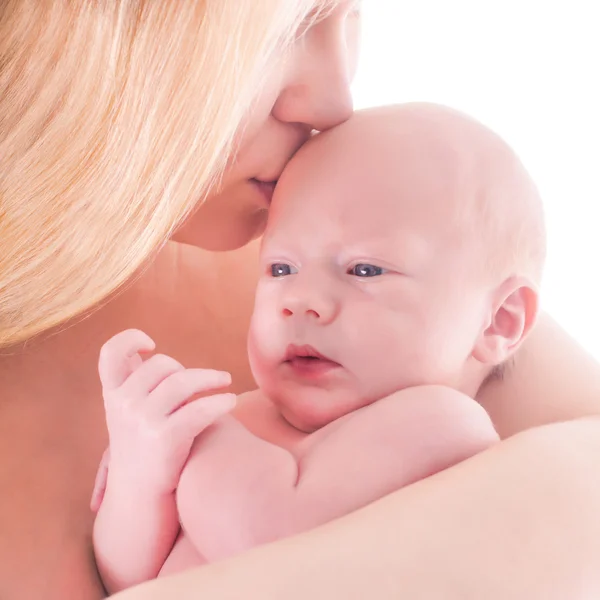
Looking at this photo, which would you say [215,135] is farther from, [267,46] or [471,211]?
Answer: [471,211]

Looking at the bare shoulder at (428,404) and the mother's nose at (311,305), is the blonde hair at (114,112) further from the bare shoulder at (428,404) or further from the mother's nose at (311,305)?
the bare shoulder at (428,404)

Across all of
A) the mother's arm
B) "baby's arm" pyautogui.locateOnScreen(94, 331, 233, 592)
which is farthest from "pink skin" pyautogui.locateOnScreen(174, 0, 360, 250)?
the mother's arm

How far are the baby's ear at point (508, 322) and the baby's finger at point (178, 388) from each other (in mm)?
259

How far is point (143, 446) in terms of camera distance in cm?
74

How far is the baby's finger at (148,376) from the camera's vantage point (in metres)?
0.76

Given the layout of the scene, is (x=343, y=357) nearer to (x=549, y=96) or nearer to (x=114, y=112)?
(x=114, y=112)

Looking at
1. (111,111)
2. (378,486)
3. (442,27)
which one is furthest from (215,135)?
(442,27)

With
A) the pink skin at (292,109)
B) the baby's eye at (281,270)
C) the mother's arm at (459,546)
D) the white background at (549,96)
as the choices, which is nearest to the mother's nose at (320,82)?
the pink skin at (292,109)

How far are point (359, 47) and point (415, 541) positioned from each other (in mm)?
620

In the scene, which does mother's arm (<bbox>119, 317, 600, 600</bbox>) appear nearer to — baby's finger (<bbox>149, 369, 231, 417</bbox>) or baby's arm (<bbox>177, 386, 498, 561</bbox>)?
baby's arm (<bbox>177, 386, 498, 561</bbox>)

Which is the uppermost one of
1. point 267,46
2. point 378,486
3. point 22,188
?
point 267,46

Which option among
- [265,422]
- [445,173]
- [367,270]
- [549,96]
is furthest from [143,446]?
[549,96]

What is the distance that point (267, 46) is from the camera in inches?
32.3

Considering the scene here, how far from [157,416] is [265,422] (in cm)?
14
